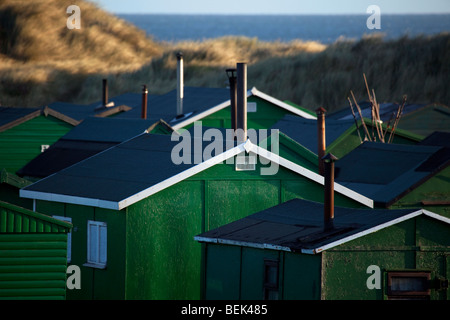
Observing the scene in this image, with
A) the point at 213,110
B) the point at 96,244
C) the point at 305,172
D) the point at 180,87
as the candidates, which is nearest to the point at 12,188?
the point at 96,244

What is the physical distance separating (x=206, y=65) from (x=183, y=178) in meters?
55.0

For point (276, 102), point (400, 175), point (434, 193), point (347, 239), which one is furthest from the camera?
point (276, 102)

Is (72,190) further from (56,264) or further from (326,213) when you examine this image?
(326,213)

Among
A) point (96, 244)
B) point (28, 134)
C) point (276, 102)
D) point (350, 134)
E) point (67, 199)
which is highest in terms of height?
point (276, 102)

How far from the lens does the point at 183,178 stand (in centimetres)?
1922

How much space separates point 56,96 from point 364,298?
56.6 metres

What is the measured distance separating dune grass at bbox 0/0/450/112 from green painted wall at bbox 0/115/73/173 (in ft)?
93.4

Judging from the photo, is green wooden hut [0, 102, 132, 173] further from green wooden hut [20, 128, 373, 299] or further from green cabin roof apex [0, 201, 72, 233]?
green cabin roof apex [0, 201, 72, 233]

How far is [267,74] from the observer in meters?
66.8

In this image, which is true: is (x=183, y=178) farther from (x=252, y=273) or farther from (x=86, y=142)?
(x=86, y=142)

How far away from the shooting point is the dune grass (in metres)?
62.2

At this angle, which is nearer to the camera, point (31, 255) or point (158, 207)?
point (31, 255)

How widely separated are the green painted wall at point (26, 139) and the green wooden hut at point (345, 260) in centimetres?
1806

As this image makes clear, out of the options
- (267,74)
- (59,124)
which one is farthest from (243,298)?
(267,74)
